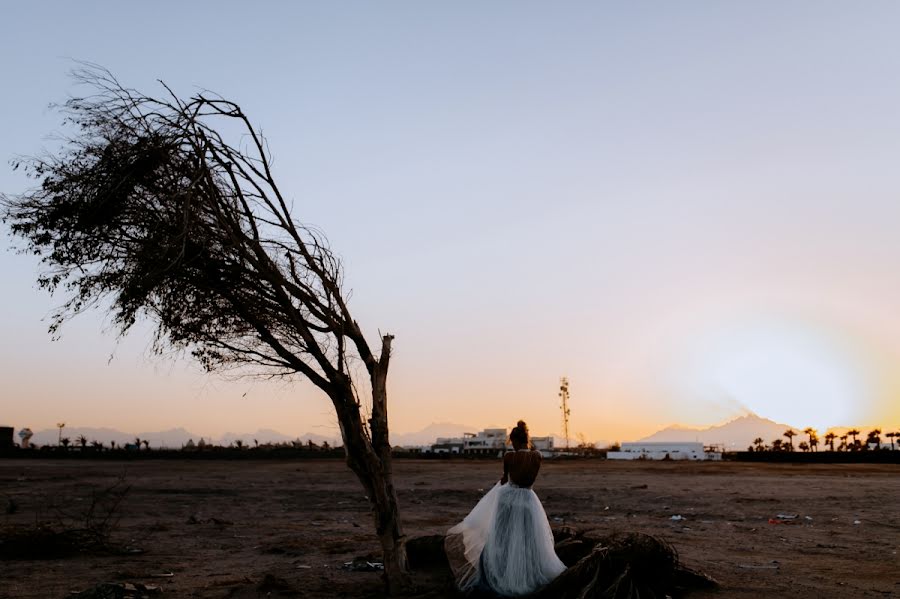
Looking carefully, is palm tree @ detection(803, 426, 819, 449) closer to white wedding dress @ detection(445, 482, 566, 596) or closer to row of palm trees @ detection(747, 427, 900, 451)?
row of palm trees @ detection(747, 427, 900, 451)

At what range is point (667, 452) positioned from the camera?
78.8 meters

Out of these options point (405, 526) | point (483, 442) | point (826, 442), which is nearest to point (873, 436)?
point (826, 442)

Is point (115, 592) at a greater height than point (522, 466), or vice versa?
point (522, 466)

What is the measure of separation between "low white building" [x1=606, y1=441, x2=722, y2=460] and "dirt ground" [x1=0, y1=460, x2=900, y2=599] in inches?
1627

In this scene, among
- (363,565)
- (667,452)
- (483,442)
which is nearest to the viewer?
(363,565)

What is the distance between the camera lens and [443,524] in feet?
59.1

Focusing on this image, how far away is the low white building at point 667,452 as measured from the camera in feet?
244

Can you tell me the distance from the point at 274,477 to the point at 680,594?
3085 centimetres

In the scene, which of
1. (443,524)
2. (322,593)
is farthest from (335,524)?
(322,593)

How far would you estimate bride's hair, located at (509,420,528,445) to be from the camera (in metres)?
9.44

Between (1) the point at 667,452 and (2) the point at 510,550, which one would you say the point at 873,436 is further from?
(2) the point at 510,550

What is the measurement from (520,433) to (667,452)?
2941 inches

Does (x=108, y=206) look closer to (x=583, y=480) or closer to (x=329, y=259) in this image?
(x=329, y=259)

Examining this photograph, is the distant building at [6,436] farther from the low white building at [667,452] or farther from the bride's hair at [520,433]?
the bride's hair at [520,433]
